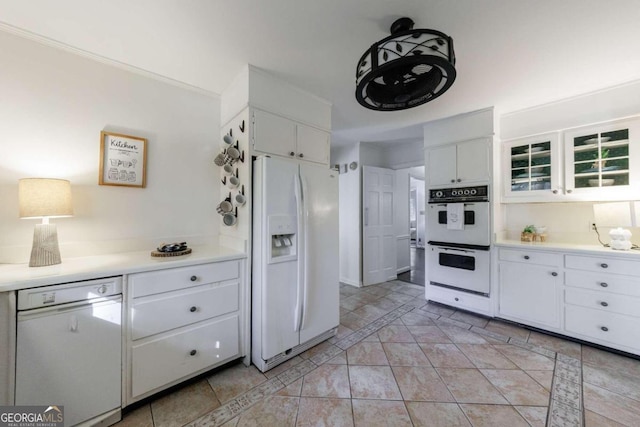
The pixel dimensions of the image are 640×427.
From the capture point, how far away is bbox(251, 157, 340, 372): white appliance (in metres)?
1.82

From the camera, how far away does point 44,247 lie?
147cm

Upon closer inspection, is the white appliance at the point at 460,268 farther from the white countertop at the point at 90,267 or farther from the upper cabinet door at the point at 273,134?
the white countertop at the point at 90,267

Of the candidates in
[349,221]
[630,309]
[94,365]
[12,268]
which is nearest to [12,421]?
[94,365]

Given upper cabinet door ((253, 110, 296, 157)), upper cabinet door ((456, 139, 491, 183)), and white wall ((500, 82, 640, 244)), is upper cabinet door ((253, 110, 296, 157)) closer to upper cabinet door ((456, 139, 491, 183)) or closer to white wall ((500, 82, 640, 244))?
upper cabinet door ((456, 139, 491, 183))

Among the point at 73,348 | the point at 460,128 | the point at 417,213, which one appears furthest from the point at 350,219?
the point at 417,213

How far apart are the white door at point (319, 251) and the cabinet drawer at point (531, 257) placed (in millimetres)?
1943

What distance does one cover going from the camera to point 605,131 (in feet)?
7.57

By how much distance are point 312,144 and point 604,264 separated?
2873 millimetres

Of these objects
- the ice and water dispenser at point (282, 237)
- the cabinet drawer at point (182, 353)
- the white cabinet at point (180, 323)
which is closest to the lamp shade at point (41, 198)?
the white cabinet at point (180, 323)

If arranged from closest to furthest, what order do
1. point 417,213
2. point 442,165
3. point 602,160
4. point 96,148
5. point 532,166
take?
point 96,148 → point 602,160 → point 532,166 → point 442,165 → point 417,213

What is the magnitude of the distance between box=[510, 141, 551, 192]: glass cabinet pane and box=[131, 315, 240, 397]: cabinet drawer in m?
3.43

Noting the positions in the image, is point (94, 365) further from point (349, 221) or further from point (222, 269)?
point (349, 221)

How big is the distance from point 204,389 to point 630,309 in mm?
3488

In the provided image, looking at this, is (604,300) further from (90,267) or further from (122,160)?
(122,160)
